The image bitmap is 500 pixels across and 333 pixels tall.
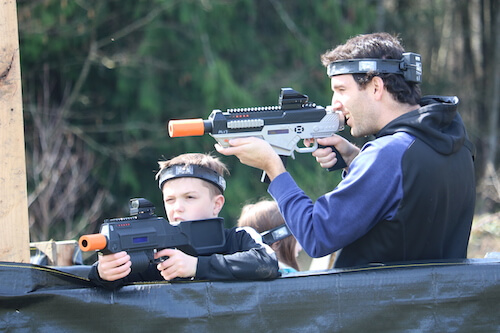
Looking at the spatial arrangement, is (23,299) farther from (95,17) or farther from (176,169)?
(95,17)

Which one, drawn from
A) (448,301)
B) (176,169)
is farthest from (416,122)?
(176,169)

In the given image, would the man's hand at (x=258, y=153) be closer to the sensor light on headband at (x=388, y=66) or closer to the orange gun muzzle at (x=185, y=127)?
the orange gun muzzle at (x=185, y=127)

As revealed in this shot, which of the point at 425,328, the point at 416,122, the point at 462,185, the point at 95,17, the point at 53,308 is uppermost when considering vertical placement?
the point at 95,17

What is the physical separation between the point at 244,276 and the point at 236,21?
8.00 meters

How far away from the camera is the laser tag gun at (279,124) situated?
297 centimetres

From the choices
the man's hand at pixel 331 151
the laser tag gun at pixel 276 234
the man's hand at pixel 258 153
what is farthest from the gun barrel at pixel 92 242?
the laser tag gun at pixel 276 234

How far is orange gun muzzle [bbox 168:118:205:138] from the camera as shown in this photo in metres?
2.84

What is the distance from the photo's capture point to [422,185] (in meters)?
2.69

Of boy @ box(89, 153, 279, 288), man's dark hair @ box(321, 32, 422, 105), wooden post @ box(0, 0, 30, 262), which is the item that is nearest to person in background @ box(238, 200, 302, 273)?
boy @ box(89, 153, 279, 288)

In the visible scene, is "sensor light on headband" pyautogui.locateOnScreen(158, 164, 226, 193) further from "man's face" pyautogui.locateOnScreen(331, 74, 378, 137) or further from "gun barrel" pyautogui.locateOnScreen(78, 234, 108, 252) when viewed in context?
"gun barrel" pyautogui.locateOnScreen(78, 234, 108, 252)

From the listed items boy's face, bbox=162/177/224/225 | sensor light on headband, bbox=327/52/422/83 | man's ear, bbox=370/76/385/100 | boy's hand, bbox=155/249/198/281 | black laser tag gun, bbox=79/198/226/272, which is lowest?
boy's hand, bbox=155/249/198/281

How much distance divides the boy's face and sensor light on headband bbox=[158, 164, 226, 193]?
0.12 feet

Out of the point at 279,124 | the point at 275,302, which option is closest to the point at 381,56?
the point at 279,124

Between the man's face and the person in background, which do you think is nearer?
the man's face
